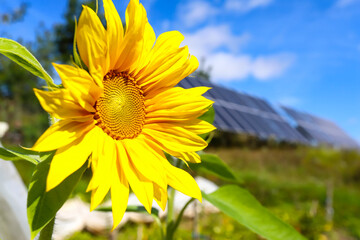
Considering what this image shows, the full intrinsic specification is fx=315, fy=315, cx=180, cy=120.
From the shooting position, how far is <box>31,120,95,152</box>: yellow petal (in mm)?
428

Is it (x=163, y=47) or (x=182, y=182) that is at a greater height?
(x=163, y=47)

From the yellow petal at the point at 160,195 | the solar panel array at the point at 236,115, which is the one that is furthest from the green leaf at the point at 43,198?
the solar panel array at the point at 236,115

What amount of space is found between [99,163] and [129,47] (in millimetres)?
211

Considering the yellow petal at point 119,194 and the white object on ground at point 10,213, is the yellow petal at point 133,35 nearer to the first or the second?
the yellow petal at point 119,194

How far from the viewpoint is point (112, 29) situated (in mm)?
511

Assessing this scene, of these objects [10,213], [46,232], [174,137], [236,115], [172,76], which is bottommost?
[10,213]

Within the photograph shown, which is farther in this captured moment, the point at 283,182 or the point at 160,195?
the point at 283,182

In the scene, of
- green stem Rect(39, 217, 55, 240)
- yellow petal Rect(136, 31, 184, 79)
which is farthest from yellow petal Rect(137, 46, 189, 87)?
green stem Rect(39, 217, 55, 240)

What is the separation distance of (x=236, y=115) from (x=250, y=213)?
282cm

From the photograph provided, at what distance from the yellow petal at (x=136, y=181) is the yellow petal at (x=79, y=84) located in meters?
0.09

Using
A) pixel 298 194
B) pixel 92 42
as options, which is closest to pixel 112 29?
pixel 92 42

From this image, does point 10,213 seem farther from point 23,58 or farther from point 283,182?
point 283,182

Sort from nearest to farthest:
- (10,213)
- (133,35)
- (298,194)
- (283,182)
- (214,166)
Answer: (133,35)
(214,166)
(10,213)
(298,194)
(283,182)

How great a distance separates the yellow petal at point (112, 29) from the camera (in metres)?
0.51
